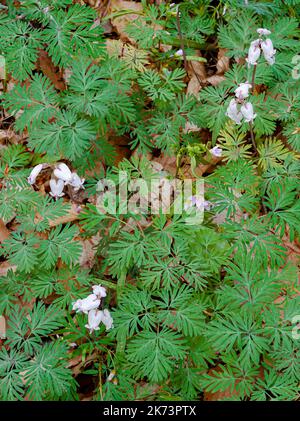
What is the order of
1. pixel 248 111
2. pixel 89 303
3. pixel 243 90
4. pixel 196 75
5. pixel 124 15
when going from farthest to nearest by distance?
pixel 124 15, pixel 196 75, pixel 248 111, pixel 243 90, pixel 89 303

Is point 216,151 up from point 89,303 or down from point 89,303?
up

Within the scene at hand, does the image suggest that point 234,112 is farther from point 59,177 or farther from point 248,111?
point 59,177

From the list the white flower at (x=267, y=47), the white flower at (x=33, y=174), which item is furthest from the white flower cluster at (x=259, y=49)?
the white flower at (x=33, y=174)

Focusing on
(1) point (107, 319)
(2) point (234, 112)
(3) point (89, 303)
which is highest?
(2) point (234, 112)

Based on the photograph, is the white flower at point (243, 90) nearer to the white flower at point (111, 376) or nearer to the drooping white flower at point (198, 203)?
the drooping white flower at point (198, 203)

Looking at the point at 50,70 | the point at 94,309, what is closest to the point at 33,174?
the point at 94,309

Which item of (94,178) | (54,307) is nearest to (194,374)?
(54,307)

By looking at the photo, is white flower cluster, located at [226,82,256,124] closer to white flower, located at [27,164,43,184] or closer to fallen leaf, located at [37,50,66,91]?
white flower, located at [27,164,43,184]
